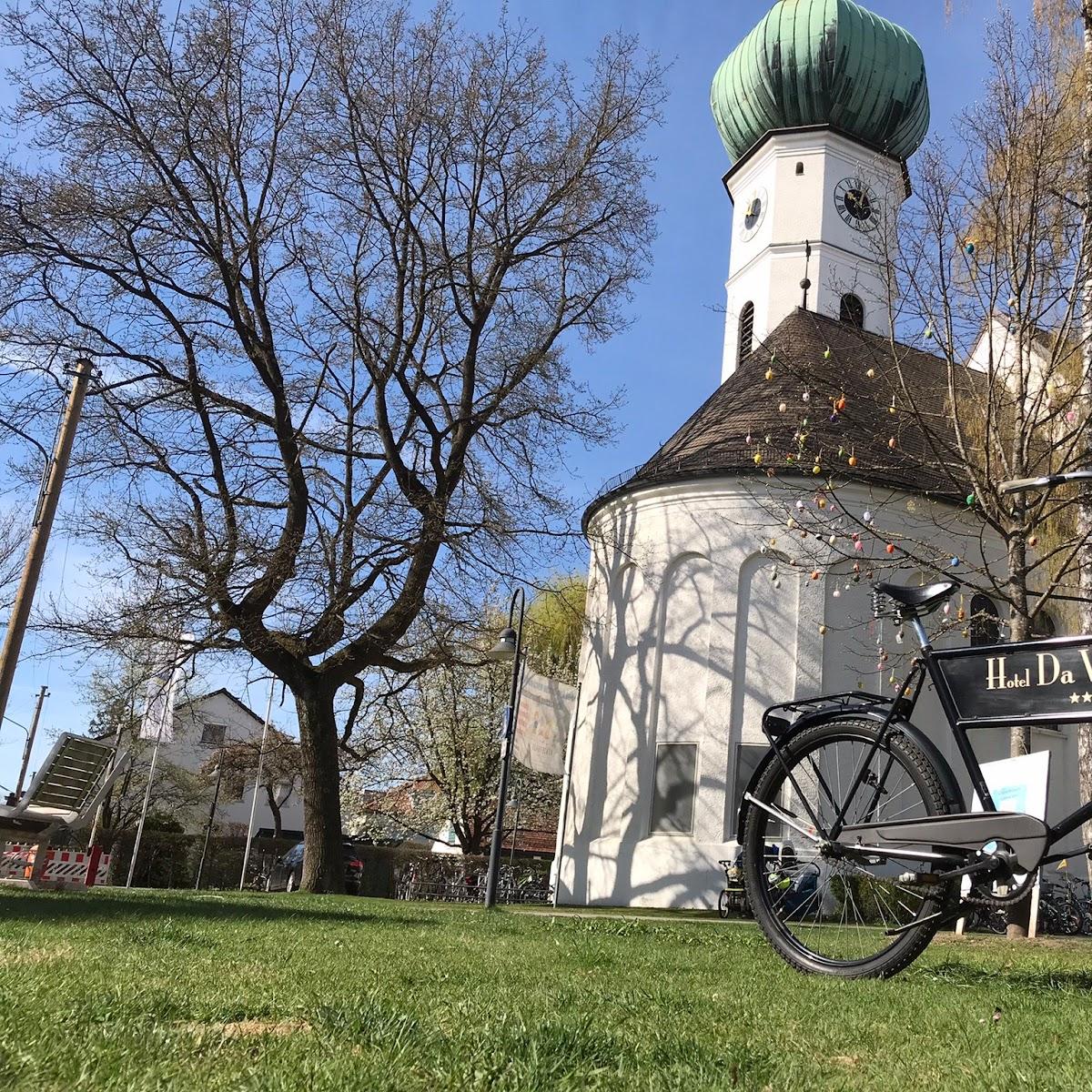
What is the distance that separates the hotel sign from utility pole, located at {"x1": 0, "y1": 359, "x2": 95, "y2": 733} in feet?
28.5

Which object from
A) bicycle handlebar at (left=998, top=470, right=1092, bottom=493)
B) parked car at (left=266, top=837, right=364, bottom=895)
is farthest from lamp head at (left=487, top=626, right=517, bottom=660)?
bicycle handlebar at (left=998, top=470, right=1092, bottom=493)

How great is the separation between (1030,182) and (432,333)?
1242 centimetres

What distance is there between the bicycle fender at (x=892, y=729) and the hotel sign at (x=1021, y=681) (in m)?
0.20

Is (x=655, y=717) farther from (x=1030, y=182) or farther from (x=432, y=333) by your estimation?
(x=1030, y=182)

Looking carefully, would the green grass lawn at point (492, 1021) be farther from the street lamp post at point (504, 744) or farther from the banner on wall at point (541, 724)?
the banner on wall at point (541, 724)

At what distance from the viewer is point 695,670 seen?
21406 millimetres

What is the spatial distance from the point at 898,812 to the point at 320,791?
15.6 meters

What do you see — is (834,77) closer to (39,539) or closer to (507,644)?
(507,644)

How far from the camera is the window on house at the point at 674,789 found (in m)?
20.7

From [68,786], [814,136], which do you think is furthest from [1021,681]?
[814,136]

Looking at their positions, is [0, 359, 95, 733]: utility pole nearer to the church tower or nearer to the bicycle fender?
the bicycle fender

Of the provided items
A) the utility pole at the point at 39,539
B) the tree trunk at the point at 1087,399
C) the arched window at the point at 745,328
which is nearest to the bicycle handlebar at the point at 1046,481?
the tree trunk at the point at 1087,399

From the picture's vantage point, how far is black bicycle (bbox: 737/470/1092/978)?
13.6 ft

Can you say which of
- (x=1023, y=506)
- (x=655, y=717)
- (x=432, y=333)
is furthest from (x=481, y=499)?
(x=1023, y=506)
